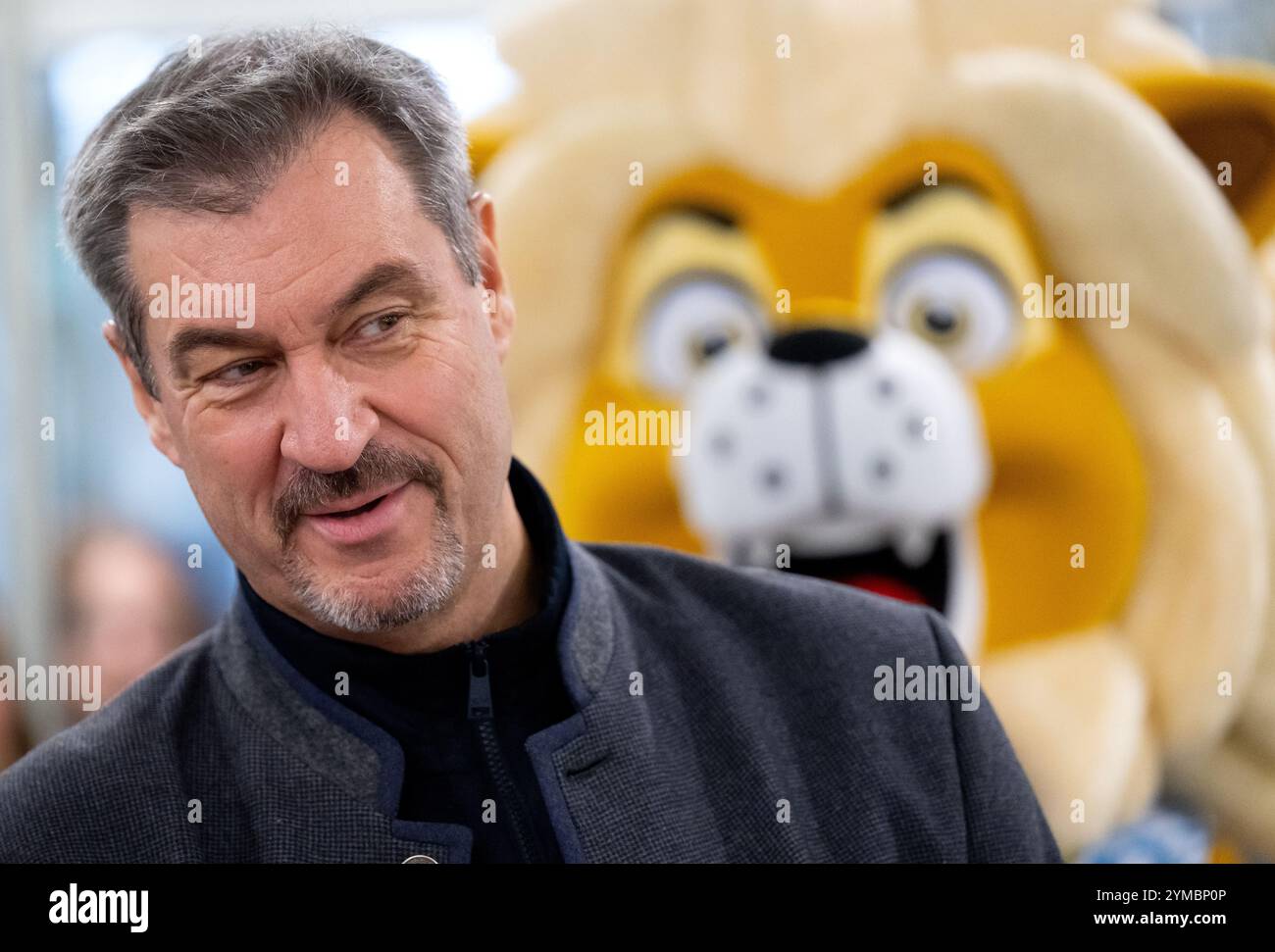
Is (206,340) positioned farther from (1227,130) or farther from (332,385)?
(1227,130)

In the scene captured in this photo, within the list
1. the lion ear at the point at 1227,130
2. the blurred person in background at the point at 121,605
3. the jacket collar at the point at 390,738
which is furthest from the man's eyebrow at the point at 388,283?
the blurred person in background at the point at 121,605

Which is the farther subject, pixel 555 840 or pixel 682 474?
pixel 682 474

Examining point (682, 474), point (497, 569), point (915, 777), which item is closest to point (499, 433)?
point (497, 569)

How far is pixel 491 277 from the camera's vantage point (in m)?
0.98

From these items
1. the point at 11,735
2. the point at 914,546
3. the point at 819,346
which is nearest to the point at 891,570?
the point at 914,546

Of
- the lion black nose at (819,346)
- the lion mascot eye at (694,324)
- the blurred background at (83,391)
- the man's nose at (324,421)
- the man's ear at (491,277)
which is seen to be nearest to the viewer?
the man's nose at (324,421)

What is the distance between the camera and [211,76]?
2.85ft

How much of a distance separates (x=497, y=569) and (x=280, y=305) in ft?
0.76

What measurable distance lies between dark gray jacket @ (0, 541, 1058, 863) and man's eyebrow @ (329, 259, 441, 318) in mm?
215

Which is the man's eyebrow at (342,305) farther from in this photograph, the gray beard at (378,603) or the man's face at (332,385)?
the gray beard at (378,603)

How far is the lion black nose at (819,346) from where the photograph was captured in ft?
4.47

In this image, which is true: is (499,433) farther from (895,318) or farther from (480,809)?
(895,318)

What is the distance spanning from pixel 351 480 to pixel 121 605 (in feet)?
4.32

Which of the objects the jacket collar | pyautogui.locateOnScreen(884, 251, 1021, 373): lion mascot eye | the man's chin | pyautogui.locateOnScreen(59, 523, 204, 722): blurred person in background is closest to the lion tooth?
pyautogui.locateOnScreen(884, 251, 1021, 373): lion mascot eye
